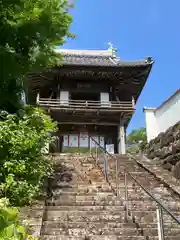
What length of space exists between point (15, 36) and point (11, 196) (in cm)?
335

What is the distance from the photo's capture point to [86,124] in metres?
20.8

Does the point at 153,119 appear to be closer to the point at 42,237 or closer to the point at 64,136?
the point at 64,136

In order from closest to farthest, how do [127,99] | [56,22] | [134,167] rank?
1. [56,22]
2. [134,167]
3. [127,99]

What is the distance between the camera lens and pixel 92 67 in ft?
66.9

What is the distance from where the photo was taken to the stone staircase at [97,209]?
219 inches

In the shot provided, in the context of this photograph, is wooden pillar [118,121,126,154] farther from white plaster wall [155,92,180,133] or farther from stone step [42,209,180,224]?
stone step [42,209,180,224]

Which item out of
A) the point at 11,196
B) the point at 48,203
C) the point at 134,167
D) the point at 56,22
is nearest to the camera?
the point at 11,196

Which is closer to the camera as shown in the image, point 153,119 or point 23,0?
point 23,0

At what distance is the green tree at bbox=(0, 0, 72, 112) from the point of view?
685 cm

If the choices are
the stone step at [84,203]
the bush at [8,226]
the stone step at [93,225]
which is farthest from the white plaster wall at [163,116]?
the bush at [8,226]

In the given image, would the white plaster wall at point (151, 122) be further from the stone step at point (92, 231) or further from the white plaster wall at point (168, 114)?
the stone step at point (92, 231)

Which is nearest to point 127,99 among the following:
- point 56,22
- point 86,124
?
point 86,124

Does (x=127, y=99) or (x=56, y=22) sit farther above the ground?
(x=127, y=99)

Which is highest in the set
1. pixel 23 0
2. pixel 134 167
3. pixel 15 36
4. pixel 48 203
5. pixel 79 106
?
pixel 79 106
